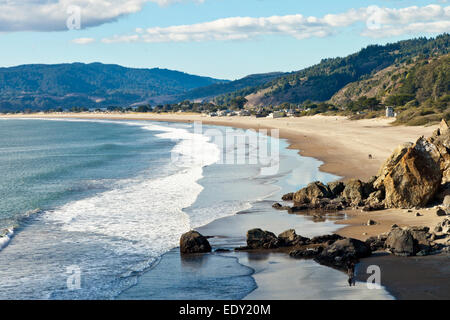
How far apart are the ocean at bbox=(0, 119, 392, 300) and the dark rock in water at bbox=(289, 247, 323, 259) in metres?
1.54

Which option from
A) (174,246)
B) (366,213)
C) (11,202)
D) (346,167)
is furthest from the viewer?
(346,167)

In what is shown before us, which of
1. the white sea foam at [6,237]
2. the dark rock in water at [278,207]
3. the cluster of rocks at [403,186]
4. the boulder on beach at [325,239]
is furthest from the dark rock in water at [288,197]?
the white sea foam at [6,237]

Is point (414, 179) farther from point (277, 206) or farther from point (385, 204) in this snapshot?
point (277, 206)

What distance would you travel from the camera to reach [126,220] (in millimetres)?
18953

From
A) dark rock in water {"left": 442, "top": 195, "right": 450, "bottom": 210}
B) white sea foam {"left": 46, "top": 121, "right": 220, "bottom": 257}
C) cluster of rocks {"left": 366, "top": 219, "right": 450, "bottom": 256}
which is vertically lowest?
white sea foam {"left": 46, "top": 121, "right": 220, "bottom": 257}

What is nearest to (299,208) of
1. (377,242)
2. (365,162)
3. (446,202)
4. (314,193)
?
(314,193)

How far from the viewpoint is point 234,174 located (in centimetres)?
3028

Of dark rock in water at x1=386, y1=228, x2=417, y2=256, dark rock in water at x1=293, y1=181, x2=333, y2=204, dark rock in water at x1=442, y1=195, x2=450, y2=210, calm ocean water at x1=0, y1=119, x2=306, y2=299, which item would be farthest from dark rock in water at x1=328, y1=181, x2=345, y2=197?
dark rock in water at x1=386, y1=228, x2=417, y2=256

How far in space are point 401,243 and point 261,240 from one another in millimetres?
3661

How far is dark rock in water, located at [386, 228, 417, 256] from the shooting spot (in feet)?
42.4

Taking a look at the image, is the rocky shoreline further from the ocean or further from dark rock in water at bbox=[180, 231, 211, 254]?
the ocean
